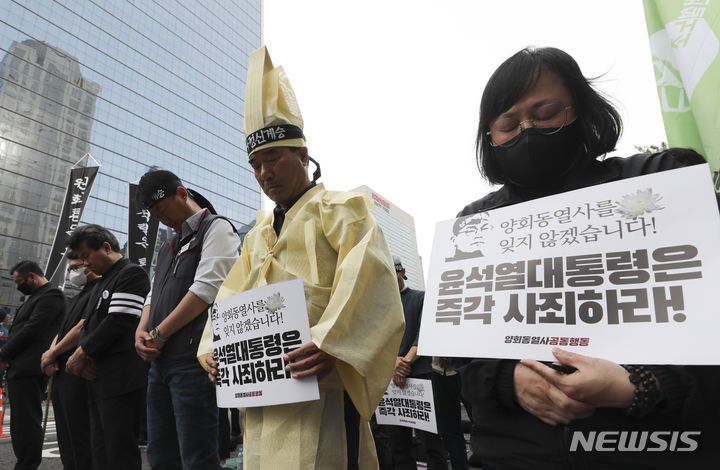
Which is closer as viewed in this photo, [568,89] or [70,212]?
[568,89]

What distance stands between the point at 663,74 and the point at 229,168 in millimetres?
57441

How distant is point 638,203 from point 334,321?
2.81ft

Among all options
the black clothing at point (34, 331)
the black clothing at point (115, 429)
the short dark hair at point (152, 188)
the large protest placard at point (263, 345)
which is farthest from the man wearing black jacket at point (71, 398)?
the large protest placard at point (263, 345)

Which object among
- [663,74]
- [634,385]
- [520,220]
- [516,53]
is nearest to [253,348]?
[520,220]

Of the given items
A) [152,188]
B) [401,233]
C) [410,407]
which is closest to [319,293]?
[152,188]

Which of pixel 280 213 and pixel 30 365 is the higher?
pixel 280 213

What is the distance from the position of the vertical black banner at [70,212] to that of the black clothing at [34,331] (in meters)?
4.01

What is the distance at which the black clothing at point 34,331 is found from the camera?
3.64m

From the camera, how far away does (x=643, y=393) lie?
0.79 metres

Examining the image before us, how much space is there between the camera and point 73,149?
39438 millimetres

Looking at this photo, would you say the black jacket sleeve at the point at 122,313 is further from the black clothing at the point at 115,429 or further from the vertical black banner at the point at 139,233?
the vertical black banner at the point at 139,233

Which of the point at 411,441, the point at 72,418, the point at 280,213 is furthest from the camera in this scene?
the point at 411,441

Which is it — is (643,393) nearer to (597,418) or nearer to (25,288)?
(597,418)

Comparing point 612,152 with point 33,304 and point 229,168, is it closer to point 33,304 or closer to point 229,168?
point 33,304
